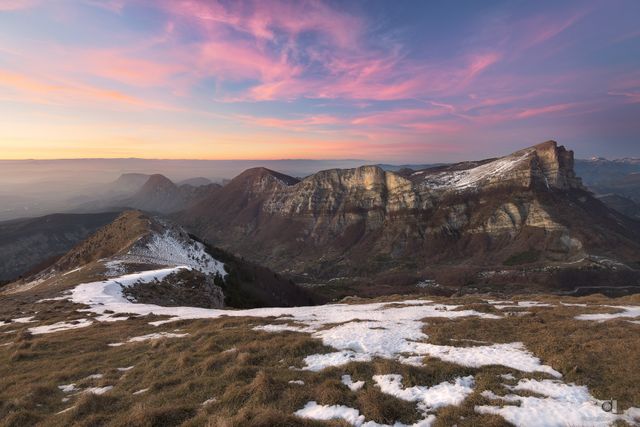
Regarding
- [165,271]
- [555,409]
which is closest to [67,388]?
[555,409]

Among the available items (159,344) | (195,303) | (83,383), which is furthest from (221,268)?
(83,383)

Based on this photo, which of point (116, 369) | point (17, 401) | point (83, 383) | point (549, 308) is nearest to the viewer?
point (17, 401)

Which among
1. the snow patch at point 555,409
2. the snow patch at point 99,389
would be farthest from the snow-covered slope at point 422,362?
the snow patch at point 99,389

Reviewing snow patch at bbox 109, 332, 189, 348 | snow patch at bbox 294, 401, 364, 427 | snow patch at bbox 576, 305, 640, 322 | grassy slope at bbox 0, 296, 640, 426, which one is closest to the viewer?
snow patch at bbox 294, 401, 364, 427

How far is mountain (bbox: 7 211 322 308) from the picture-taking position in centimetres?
4956

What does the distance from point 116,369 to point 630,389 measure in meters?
21.5

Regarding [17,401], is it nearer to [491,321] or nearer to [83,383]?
[83,383]

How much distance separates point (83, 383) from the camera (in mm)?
15484

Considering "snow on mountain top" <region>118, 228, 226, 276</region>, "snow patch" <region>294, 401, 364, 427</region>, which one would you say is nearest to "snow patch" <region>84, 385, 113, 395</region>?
"snow patch" <region>294, 401, 364, 427</region>

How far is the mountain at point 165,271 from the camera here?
49.6 meters

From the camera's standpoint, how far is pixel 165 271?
174 ft

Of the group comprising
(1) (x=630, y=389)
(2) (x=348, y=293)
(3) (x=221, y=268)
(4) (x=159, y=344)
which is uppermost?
(1) (x=630, y=389)

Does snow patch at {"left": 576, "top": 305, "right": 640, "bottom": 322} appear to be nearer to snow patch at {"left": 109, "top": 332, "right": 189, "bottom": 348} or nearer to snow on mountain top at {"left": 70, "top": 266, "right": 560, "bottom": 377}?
snow on mountain top at {"left": 70, "top": 266, "right": 560, "bottom": 377}

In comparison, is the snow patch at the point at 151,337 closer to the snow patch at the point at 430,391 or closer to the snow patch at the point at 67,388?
the snow patch at the point at 67,388
